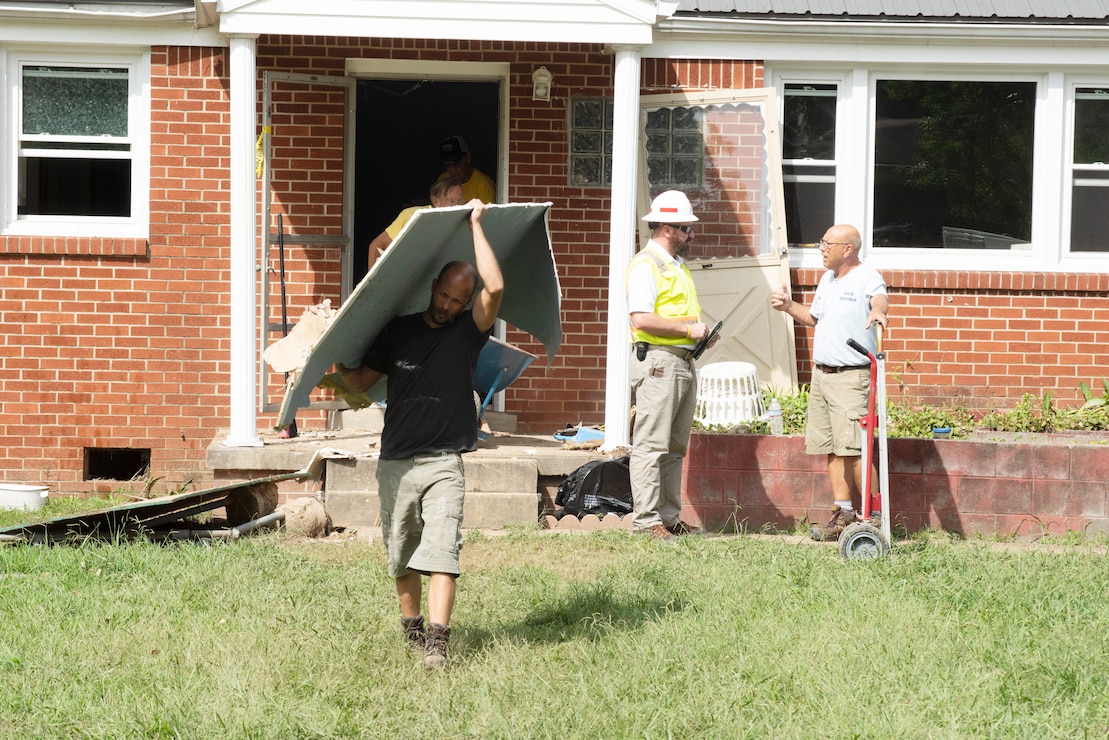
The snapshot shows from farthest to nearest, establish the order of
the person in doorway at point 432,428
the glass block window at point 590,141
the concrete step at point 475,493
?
the glass block window at point 590,141 < the concrete step at point 475,493 < the person in doorway at point 432,428

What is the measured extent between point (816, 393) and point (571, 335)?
2656mm

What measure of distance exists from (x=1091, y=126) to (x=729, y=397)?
3.85 meters

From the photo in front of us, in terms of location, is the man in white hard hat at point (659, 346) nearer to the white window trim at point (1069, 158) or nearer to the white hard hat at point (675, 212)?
the white hard hat at point (675, 212)

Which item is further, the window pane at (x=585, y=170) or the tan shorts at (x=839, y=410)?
the window pane at (x=585, y=170)

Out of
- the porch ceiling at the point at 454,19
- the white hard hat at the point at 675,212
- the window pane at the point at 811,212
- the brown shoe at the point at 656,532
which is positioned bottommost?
the brown shoe at the point at 656,532

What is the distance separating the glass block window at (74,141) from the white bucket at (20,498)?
2202 millimetres

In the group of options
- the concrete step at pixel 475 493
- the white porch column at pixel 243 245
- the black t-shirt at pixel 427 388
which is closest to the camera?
the black t-shirt at pixel 427 388

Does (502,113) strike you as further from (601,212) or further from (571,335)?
(571,335)

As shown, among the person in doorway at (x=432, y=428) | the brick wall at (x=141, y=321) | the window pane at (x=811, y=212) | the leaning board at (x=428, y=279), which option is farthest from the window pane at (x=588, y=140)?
the person in doorway at (x=432, y=428)

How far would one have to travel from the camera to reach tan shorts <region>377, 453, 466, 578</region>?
210 inches

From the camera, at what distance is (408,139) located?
46.3 feet

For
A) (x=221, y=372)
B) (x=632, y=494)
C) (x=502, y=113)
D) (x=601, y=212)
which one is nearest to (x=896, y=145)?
(x=601, y=212)

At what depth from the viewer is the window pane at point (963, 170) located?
1036 cm

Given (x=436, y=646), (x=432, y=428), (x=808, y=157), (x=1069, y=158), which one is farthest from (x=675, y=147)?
(x=436, y=646)
